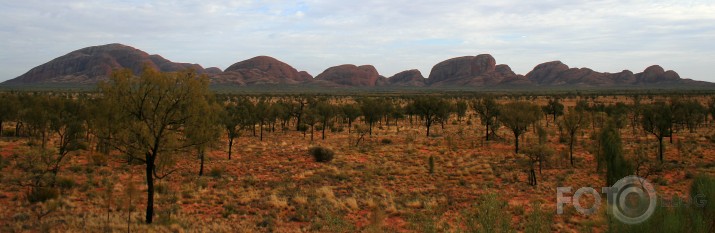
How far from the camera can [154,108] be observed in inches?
568

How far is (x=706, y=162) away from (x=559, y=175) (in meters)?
11.0

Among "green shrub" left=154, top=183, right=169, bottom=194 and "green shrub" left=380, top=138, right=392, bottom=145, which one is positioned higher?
"green shrub" left=380, top=138, right=392, bottom=145

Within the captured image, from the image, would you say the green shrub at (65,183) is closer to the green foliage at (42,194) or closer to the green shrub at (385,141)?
the green foliage at (42,194)

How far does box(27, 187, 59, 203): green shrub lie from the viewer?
18047mm

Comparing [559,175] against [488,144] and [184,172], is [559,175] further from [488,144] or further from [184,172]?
[184,172]

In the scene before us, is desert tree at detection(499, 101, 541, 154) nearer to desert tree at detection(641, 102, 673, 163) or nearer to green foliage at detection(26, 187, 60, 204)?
desert tree at detection(641, 102, 673, 163)

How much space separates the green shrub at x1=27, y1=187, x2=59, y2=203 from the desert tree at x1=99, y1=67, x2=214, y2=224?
6.25m

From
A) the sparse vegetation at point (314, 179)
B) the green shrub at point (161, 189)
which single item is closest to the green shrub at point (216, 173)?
the sparse vegetation at point (314, 179)

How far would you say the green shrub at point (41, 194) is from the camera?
711 inches

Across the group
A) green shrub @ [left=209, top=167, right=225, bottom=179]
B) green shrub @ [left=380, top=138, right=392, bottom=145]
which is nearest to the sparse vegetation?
green shrub @ [left=209, top=167, right=225, bottom=179]

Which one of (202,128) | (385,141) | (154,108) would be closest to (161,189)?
(202,128)

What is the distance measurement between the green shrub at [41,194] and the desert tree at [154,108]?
6250 mm

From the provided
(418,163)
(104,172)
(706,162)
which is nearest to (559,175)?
(418,163)

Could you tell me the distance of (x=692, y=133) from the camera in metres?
43.4
